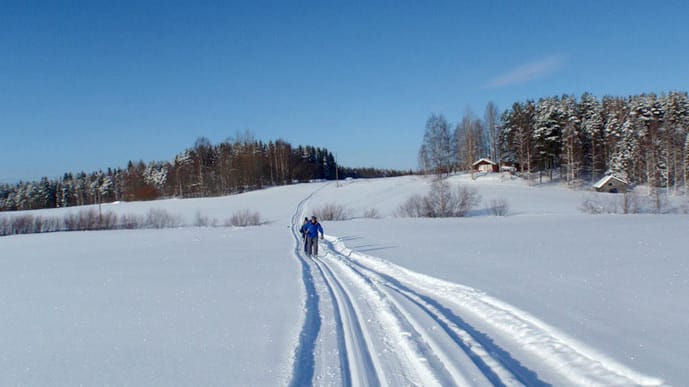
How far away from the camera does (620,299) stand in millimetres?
6980

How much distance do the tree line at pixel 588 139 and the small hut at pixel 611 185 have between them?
53.8 inches

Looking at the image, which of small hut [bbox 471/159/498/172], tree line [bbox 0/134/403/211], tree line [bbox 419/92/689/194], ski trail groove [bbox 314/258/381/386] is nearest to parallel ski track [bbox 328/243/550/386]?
Result: ski trail groove [bbox 314/258/381/386]

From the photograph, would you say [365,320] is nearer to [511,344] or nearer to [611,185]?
[511,344]

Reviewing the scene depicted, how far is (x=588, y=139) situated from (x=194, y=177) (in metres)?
68.0

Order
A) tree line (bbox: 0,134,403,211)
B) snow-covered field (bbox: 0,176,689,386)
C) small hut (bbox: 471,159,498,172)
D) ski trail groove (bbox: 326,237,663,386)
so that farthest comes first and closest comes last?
tree line (bbox: 0,134,403,211) < small hut (bbox: 471,159,498,172) < snow-covered field (bbox: 0,176,689,386) < ski trail groove (bbox: 326,237,663,386)

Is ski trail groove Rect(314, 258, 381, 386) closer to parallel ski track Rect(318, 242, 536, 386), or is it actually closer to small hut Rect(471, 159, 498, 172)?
parallel ski track Rect(318, 242, 536, 386)

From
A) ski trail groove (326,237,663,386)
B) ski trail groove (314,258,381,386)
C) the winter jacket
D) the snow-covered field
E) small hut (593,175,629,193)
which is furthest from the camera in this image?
small hut (593,175,629,193)

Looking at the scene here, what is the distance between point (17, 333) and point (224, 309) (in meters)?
3.38

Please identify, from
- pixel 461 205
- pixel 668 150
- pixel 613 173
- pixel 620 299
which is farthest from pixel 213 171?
pixel 620 299

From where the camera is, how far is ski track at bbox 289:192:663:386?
416 cm

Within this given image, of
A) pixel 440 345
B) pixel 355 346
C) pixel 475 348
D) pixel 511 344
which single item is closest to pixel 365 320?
pixel 355 346

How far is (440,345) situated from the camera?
16.7 feet

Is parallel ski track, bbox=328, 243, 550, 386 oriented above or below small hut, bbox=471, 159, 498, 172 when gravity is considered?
below

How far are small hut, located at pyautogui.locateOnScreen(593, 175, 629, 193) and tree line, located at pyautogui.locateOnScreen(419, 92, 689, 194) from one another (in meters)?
1.37
